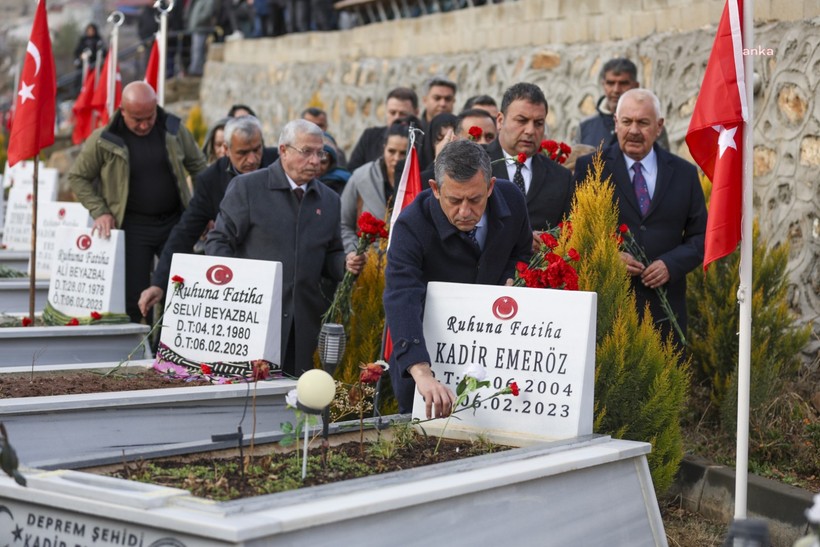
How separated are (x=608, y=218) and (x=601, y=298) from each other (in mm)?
397

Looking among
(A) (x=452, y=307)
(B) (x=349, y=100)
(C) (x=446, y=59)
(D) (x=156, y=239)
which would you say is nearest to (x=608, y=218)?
(A) (x=452, y=307)

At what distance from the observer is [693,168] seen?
24.0 feet

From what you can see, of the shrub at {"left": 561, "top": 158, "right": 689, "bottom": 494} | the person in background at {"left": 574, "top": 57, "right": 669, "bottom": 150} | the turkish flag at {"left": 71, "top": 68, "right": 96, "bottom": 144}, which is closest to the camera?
the shrub at {"left": 561, "top": 158, "right": 689, "bottom": 494}

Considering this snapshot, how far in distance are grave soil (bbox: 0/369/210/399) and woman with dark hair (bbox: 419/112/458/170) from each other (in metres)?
2.24

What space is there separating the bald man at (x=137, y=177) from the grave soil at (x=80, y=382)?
A: 234 cm

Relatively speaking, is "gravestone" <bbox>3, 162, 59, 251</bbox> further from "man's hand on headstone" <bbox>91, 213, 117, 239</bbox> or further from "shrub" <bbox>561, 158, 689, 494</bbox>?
"shrub" <bbox>561, 158, 689, 494</bbox>

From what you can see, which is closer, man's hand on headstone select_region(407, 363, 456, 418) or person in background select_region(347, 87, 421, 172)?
man's hand on headstone select_region(407, 363, 456, 418)

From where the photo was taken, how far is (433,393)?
517 centimetres

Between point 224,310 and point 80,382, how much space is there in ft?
2.63

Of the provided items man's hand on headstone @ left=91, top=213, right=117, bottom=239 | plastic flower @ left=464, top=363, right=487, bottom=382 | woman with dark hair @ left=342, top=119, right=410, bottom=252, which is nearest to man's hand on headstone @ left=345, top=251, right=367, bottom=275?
woman with dark hair @ left=342, top=119, right=410, bottom=252

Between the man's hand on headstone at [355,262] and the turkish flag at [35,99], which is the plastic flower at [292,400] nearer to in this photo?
the man's hand on headstone at [355,262]

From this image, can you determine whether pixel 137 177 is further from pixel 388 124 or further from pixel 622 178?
pixel 622 178

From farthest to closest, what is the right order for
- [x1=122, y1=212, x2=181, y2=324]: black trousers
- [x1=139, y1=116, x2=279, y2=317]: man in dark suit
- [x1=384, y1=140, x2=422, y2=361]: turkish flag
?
1. [x1=122, y1=212, x2=181, y2=324]: black trousers
2. [x1=139, y1=116, x2=279, y2=317]: man in dark suit
3. [x1=384, y1=140, x2=422, y2=361]: turkish flag

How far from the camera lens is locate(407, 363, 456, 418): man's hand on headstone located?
516 centimetres
